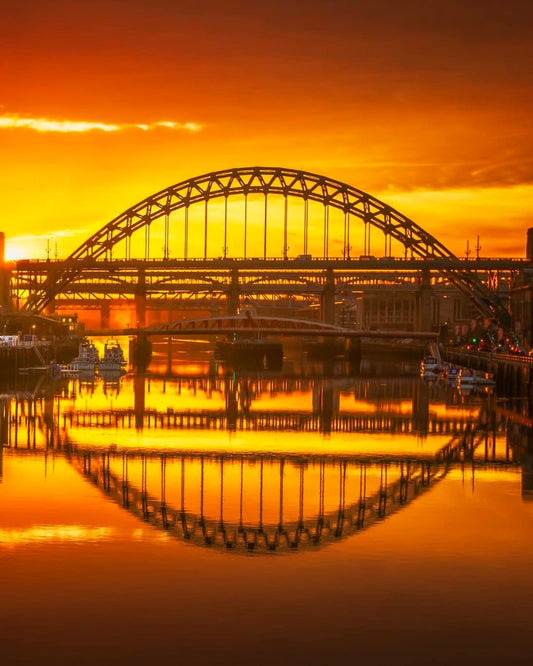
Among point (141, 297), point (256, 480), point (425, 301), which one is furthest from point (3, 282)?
point (256, 480)

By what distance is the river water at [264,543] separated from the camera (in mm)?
24203

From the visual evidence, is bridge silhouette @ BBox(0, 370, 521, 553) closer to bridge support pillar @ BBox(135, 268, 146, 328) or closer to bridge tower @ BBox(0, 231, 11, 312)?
bridge tower @ BBox(0, 231, 11, 312)

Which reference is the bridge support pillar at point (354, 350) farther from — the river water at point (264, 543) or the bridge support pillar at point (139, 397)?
the river water at point (264, 543)

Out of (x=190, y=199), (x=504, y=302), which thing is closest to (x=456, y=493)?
(x=190, y=199)

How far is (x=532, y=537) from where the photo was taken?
33938 mm

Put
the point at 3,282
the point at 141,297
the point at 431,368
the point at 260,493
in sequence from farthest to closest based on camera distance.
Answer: the point at 141,297 < the point at 3,282 < the point at 431,368 < the point at 260,493

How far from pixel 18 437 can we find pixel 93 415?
43.8 ft

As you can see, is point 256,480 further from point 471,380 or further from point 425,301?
point 425,301

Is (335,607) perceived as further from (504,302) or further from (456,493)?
(504,302)

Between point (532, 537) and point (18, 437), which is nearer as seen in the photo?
point (532, 537)

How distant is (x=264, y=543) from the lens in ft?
108

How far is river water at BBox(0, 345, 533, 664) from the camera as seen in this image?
79.4ft

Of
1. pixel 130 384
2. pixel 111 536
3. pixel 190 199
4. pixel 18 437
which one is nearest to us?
pixel 111 536

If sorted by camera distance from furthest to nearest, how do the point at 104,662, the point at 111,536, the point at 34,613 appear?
1. the point at 111,536
2. the point at 34,613
3. the point at 104,662
